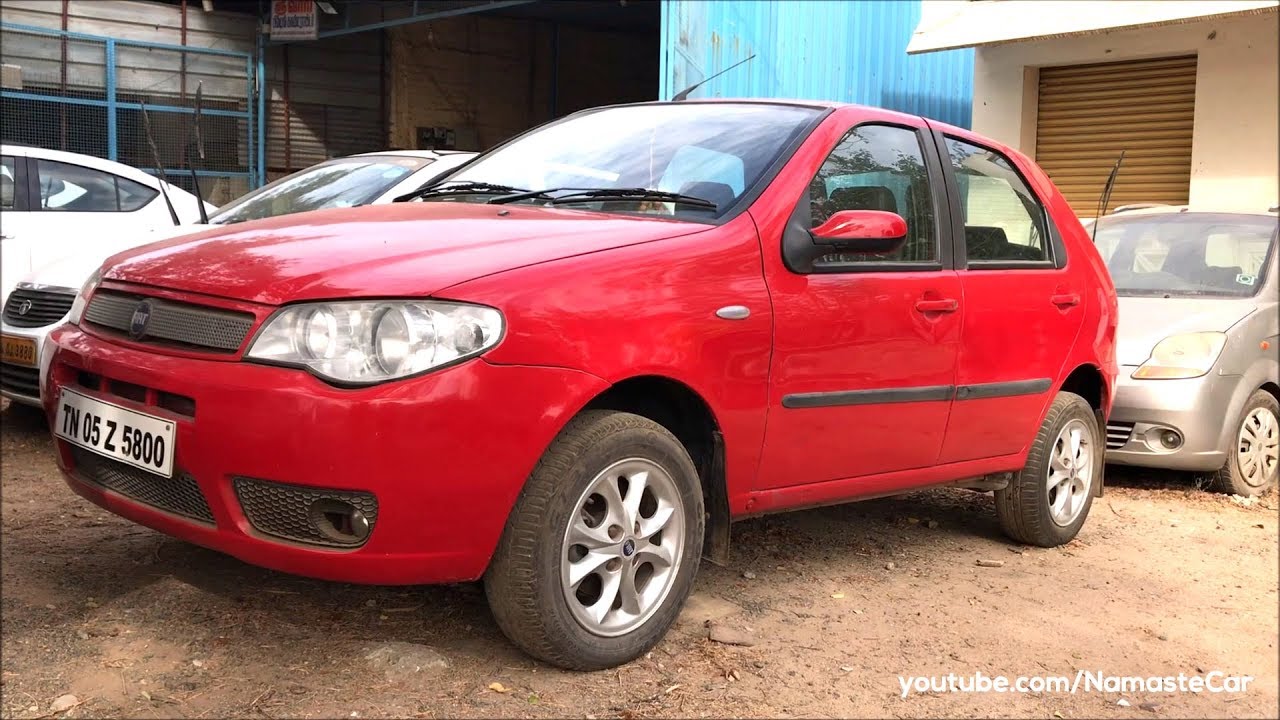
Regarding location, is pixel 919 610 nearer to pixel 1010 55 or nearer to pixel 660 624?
pixel 660 624

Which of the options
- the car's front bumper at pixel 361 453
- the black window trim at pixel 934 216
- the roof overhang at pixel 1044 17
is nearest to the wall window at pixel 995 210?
the black window trim at pixel 934 216

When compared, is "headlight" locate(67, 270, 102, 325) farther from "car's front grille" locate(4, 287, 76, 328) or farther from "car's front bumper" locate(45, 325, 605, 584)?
"car's front grille" locate(4, 287, 76, 328)

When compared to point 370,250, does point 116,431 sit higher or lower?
lower

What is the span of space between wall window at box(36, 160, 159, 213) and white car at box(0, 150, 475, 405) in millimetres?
930

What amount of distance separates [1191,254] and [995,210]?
111 inches

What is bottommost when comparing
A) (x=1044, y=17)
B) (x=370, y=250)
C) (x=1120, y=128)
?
(x=370, y=250)

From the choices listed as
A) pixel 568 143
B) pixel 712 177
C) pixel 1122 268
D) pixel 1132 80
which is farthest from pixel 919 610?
pixel 1132 80

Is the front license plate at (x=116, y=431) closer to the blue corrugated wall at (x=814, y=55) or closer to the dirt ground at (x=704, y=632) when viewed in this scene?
the dirt ground at (x=704, y=632)

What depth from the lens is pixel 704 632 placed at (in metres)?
3.41

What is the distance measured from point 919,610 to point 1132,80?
1057 centimetres

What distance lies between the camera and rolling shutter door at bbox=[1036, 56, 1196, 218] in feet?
40.0

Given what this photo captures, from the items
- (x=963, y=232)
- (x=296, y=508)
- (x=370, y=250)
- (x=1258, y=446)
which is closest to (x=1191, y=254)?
(x=1258, y=446)

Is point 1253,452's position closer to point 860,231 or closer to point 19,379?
point 860,231

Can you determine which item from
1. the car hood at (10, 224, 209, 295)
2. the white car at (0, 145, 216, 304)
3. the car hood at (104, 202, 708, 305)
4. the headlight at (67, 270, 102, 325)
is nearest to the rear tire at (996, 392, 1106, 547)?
the car hood at (104, 202, 708, 305)
